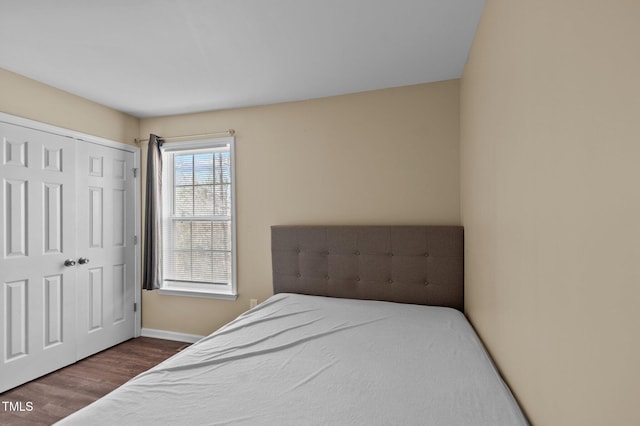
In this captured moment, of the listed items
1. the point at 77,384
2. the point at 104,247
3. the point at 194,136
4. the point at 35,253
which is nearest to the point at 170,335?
the point at 77,384

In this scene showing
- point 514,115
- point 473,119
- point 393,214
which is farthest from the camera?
point 393,214

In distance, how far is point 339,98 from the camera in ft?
8.94

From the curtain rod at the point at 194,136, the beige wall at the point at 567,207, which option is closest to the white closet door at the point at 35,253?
the curtain rod at the point at 194,136

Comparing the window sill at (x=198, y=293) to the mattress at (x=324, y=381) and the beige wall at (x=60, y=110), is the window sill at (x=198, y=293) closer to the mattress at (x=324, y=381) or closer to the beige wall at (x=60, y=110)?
the mattress at (x=324, y=381)

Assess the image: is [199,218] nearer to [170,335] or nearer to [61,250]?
[61,250]

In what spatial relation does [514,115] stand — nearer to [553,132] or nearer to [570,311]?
[553,132]

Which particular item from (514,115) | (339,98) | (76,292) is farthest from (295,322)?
(76,292)

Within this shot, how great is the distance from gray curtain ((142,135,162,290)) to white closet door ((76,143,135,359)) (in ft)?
0.91

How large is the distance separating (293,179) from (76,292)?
2371 millimetres

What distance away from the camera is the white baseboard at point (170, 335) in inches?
124

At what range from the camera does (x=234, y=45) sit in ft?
6.32

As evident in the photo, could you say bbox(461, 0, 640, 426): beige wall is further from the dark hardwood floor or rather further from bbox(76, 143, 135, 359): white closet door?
bbox(76, 143, 135, 359): white closet door

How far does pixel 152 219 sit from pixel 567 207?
3.51 m

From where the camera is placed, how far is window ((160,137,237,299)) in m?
3.11
